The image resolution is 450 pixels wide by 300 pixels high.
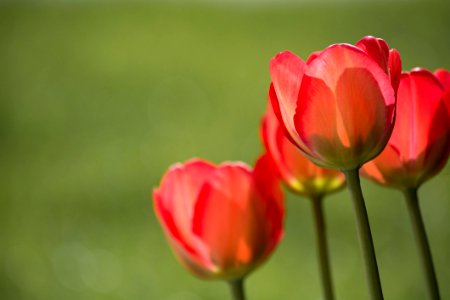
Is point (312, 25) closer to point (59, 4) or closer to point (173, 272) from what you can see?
point (59, 4)

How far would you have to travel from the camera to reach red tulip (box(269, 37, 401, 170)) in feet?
1.37

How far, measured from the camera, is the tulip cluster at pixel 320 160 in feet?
1.38

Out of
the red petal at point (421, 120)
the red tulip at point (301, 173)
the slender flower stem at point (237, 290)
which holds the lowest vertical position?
the slender flower stem at point (237, 290)

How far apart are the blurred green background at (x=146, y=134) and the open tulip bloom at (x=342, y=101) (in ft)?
3.10

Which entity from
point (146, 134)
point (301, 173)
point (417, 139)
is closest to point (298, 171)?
point (301, 173)

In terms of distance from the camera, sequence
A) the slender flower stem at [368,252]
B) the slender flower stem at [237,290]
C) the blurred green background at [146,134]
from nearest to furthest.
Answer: the slender flower stem at [368,252] < the slender flower stem at [237,290] < the blurred green background at [146,134]

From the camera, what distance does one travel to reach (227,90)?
2.58 m

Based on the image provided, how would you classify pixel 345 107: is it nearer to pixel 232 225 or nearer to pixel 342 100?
pixel 342 100

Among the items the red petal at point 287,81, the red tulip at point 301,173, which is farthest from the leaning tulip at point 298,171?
the red petal at point 287,81

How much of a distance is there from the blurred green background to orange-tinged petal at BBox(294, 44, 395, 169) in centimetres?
95

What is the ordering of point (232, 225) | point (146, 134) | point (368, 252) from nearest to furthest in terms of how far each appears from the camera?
point (368, 252) → point (232, 225) → point (146, 134)

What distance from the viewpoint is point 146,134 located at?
7.55ft

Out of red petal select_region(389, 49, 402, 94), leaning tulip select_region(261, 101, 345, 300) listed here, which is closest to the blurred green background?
leaning tulip select_region(261, 101, 345, 300)

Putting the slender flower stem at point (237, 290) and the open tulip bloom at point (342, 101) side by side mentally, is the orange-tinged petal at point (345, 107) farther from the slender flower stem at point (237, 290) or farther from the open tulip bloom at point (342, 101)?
the slender flower stem at point (237, 290)
